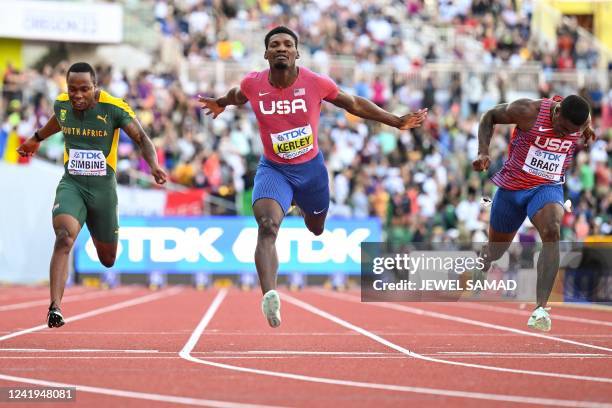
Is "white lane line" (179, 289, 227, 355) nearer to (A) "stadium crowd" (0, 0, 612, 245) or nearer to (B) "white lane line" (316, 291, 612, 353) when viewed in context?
(B) "white lane line" (316, 291, 612, 353)

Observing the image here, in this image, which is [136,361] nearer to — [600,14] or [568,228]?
[568,228]

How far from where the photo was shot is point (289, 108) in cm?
940

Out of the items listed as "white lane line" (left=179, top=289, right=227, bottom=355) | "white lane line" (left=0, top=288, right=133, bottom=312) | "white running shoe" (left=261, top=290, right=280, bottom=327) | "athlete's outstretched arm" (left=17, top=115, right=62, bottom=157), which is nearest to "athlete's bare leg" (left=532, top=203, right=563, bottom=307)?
"white running shoe" (left=261, top=290, right=280, bottom=327)

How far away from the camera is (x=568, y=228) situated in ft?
71.3

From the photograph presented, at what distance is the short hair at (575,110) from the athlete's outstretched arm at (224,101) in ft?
8.29

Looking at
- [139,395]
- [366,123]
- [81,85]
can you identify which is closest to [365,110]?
[81,85]

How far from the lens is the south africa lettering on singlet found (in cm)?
972

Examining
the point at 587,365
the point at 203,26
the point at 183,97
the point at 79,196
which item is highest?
the point at 203,26

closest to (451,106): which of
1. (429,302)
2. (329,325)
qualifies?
(429,302)

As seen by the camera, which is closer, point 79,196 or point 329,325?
point 79,196

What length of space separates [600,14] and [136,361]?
110ft

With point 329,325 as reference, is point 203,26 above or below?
above

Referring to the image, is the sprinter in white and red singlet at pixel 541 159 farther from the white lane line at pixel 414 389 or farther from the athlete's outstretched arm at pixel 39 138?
the athlete's outstretched arm at pixel 39 138

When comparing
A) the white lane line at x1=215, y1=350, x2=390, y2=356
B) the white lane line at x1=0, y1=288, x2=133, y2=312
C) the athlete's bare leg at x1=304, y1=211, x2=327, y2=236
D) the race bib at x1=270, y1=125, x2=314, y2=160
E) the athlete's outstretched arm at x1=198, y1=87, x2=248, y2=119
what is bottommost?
the white lane line at x1=215, y1=350, x2=390, y2=356
